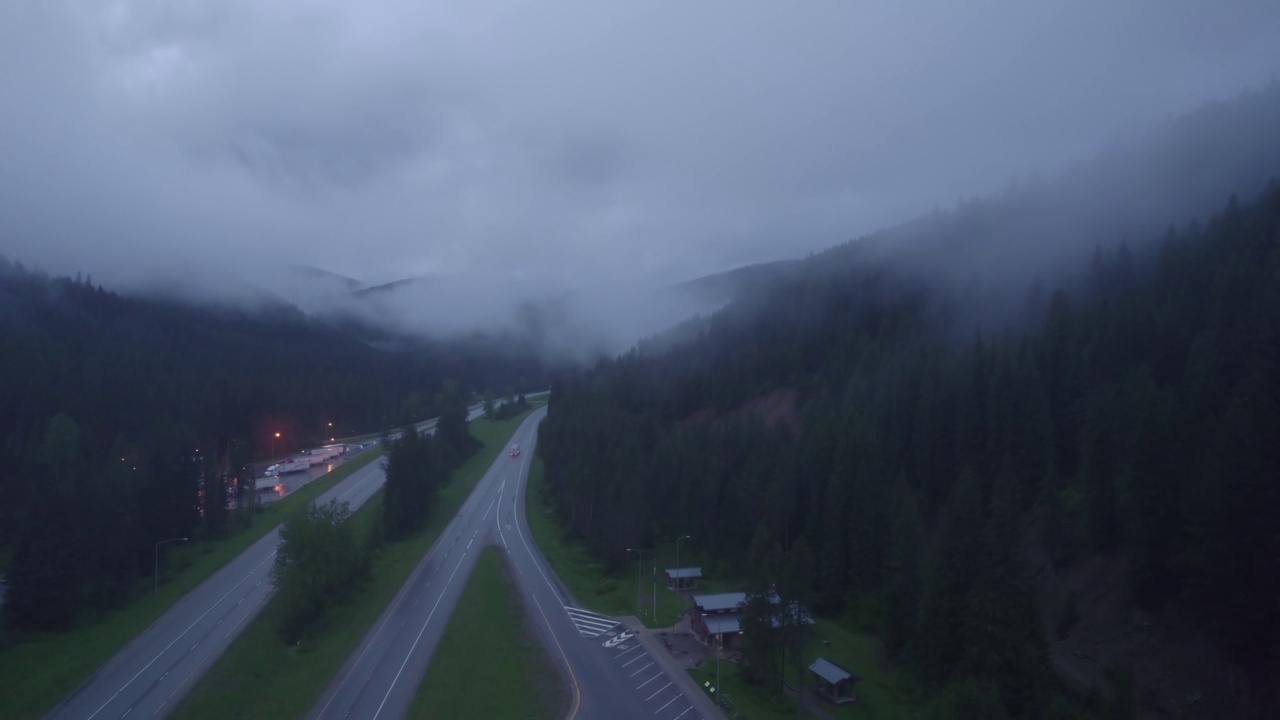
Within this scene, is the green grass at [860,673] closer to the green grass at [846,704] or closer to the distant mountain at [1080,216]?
the green grass at [846,704]

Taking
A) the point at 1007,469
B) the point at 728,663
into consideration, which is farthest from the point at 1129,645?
the point at 728,663

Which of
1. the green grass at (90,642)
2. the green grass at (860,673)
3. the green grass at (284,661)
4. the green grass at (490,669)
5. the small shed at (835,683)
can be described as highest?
the green grass at (90,642)

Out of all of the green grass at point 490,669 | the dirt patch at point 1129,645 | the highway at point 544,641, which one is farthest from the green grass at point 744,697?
the dirt patch at point 1129,645

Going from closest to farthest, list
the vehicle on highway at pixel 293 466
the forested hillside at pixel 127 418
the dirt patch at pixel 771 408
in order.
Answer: the forested hillside at pixel 127 418 → the dirt patch at pixel 771 408 → the vehicle on highway at pixel 293 466

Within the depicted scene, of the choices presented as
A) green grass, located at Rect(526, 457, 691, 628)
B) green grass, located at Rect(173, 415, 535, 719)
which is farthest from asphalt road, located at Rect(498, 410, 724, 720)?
green grass, located at Rect(173, 415, 535, 719)

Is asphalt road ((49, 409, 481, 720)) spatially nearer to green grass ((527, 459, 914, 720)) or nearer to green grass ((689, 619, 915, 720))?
green grass ((527, 459, 914, 720))

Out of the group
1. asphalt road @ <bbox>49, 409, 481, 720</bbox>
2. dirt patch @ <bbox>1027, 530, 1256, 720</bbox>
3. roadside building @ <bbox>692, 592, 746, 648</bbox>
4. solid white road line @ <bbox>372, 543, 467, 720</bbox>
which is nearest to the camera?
dirt patch @ <bbox>1027, 530, 1256, 720</bbox>

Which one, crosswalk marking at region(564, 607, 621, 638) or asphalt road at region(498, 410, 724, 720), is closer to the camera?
asphalt road at region(498, 410, 724, 720)

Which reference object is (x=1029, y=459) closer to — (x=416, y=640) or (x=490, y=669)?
(x=490, y=669)
